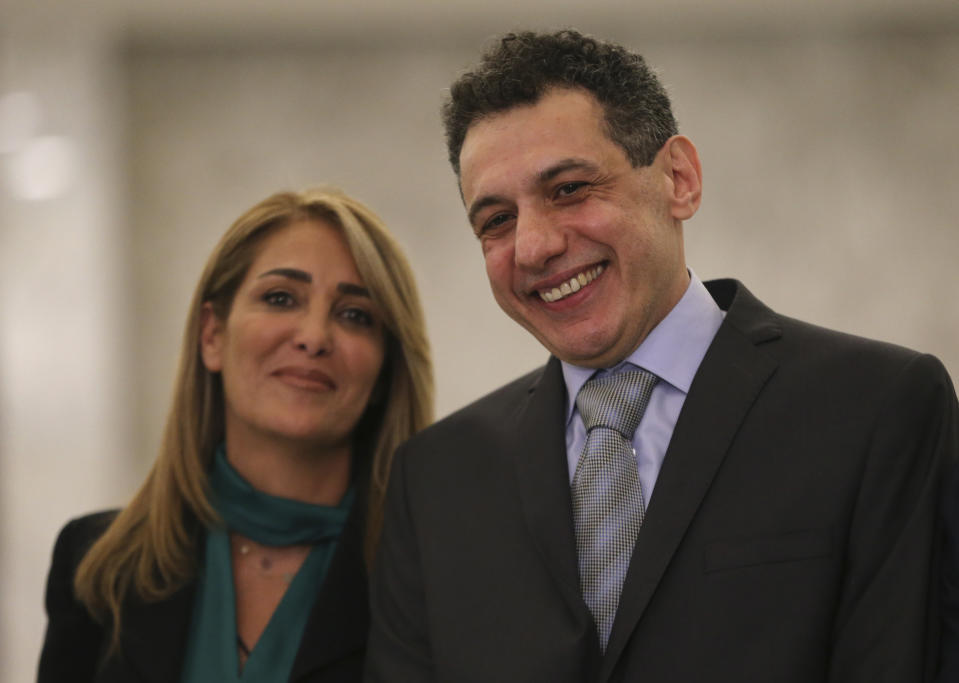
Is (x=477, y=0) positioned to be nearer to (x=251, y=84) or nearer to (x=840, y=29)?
(x=251, y=84)

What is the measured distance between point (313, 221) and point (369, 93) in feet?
9.53

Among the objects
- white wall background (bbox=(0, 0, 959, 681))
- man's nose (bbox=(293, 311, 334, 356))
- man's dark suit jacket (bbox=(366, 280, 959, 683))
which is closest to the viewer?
man's dark suit jacket (bbox=(366, 280, 959, 683))

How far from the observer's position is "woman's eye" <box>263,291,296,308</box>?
2.20 m

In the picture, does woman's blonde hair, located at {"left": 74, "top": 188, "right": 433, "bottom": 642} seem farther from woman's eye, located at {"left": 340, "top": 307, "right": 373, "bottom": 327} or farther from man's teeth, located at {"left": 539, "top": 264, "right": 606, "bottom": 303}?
man's teeth, located at {"left": 539, "top": 264, "right": 606, "bottom": 303}

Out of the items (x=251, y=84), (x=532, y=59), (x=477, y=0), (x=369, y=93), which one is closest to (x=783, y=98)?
(x=477, y=0)

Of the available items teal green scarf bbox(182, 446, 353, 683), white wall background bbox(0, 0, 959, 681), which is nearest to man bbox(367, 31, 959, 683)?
teal green scarf bbox(182, 446, 353, 683)

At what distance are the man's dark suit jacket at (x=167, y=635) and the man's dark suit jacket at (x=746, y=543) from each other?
43cm

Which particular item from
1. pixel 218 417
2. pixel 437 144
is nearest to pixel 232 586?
pixel 218 417

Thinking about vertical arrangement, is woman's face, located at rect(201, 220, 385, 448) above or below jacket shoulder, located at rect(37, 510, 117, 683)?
above

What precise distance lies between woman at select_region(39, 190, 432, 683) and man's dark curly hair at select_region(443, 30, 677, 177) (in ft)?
2.33

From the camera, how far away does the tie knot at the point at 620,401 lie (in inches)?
59.7

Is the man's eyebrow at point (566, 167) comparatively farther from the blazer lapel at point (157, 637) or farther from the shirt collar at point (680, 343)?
the blazer lapel at point (157, 637)

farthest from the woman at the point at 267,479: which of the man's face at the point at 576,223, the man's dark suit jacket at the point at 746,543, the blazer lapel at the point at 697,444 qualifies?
the blazer lapel at the point at 697,444

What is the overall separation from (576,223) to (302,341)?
2.68 ft
